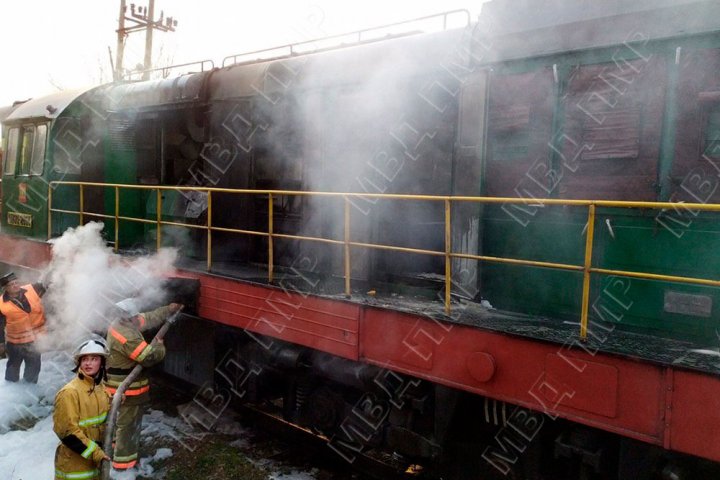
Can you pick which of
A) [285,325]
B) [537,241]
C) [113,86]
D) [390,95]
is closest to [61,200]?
[113,86]

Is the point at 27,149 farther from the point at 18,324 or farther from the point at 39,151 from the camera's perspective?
the point at 18,324

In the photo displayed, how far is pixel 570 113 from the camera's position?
3834 millimetres

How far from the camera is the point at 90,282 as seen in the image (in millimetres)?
6613

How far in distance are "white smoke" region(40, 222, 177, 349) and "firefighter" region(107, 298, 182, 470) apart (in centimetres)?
63

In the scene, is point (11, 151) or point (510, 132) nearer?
point (510, 132)

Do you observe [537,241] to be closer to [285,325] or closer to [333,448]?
[285,325]

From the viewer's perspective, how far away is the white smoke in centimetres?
598

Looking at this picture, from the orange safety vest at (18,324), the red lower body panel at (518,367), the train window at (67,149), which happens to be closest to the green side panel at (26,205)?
the train window at (67,149)

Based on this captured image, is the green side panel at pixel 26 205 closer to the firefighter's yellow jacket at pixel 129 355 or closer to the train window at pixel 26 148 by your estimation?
the train window at pixel 26 148

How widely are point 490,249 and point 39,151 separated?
6.89 metres

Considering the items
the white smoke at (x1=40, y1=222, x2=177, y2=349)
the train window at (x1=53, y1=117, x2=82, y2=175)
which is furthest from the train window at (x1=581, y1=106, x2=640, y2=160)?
the train window at (x1=53, y1=117, x2=82, y2=175)

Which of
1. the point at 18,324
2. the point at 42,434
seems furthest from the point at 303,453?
the point at 18,324

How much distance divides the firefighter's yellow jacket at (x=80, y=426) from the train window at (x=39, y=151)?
525 centimetres

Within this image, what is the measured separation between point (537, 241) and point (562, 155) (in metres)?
0.65
